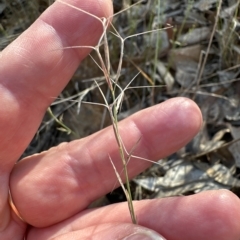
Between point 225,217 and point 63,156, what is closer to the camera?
point 225,217

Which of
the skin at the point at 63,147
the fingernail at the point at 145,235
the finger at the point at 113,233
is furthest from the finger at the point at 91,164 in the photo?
the fingernail at the point at 145,235

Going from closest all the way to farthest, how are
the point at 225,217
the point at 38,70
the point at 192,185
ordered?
the point at 225,217, the point at 38,70, the point at 192,185

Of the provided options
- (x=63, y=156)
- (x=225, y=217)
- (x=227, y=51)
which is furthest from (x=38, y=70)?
(x=227, y=51)

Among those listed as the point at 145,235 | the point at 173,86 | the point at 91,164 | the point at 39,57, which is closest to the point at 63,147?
the point at 91,164

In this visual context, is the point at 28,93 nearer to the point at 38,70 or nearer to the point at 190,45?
the point at 38,70

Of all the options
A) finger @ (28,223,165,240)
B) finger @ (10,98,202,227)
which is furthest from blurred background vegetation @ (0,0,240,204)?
finger @ (28,223,165,240)

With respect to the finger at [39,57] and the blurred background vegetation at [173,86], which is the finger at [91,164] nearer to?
the finger at [39,57]
